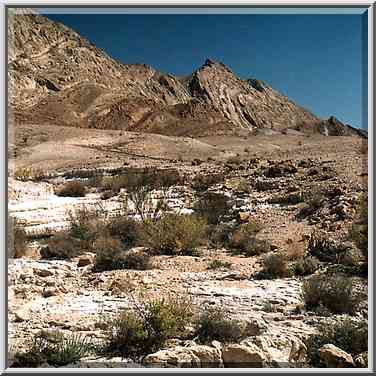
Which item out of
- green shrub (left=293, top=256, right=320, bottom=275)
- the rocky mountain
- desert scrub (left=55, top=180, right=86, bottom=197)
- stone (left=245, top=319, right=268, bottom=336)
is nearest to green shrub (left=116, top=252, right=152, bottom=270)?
green shrub (left=293, top=256, right=320, bottom=275)

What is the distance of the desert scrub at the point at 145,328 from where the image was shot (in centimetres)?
434

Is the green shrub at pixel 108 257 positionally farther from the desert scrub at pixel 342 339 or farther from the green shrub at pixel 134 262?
the desert scrub at pixel 342 339

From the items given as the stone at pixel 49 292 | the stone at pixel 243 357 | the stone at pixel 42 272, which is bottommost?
the stone at pixel 243 357

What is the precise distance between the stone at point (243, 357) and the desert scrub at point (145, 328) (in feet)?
2.19

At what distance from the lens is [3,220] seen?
393 centimetres

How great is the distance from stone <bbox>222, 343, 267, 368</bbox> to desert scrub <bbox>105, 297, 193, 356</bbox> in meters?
0.67

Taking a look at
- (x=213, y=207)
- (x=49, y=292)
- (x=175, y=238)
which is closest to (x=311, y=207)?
(x=213, y=207)

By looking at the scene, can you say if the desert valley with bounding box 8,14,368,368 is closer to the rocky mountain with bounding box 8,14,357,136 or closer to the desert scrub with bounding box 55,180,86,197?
the desert scrub with bounding box 55,180,86,197

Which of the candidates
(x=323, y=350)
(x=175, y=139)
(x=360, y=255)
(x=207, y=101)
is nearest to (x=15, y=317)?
(x=323, y=350)

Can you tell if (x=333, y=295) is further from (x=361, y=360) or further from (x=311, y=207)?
(x=311, y=207)

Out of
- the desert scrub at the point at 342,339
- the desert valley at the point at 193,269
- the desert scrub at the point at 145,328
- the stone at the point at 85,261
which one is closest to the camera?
the desert scrub at the point at 342,339

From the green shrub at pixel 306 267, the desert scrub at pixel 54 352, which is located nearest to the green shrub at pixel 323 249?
the green shrub at pixel 306 267

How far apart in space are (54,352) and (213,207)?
263 inches

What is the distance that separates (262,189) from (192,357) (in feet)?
28.7
